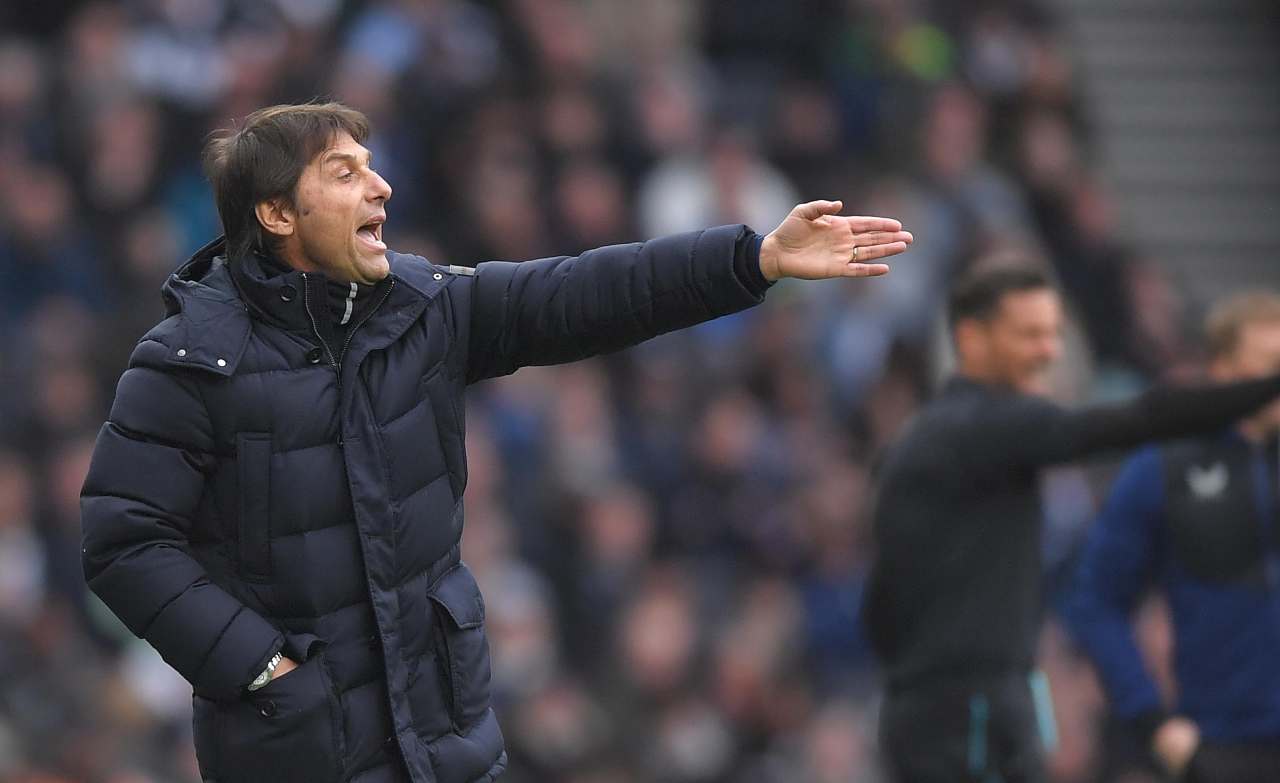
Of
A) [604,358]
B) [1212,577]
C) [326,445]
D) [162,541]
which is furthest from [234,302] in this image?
[604,358]

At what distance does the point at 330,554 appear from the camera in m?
3.54

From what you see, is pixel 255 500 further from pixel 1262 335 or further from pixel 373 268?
pixel 1262 335

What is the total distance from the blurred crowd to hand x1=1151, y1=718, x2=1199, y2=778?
120 inches

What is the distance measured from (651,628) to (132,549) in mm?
5100

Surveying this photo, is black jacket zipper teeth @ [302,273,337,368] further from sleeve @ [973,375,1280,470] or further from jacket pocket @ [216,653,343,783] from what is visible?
sleeve @ [973,375,1280,470]

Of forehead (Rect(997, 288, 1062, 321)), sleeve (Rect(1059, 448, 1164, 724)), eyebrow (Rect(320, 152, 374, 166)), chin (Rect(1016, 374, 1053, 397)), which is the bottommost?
sleeve (Rect(1059, 448, 1164, 724))

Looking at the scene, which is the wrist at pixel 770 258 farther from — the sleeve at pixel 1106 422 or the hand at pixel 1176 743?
the hand at pixel 1176 743

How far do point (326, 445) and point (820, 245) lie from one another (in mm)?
946

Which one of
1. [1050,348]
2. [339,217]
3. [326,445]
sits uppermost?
[339,217]

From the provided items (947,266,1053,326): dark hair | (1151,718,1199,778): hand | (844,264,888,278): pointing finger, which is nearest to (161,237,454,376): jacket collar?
(844,264,888,278): pointing finger

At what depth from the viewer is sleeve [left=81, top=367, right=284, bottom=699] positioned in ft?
11.3

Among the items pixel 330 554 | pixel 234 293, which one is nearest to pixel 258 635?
pixel 330 554

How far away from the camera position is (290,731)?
11.5 ft

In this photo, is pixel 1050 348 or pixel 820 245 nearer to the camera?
pixel 820 245
